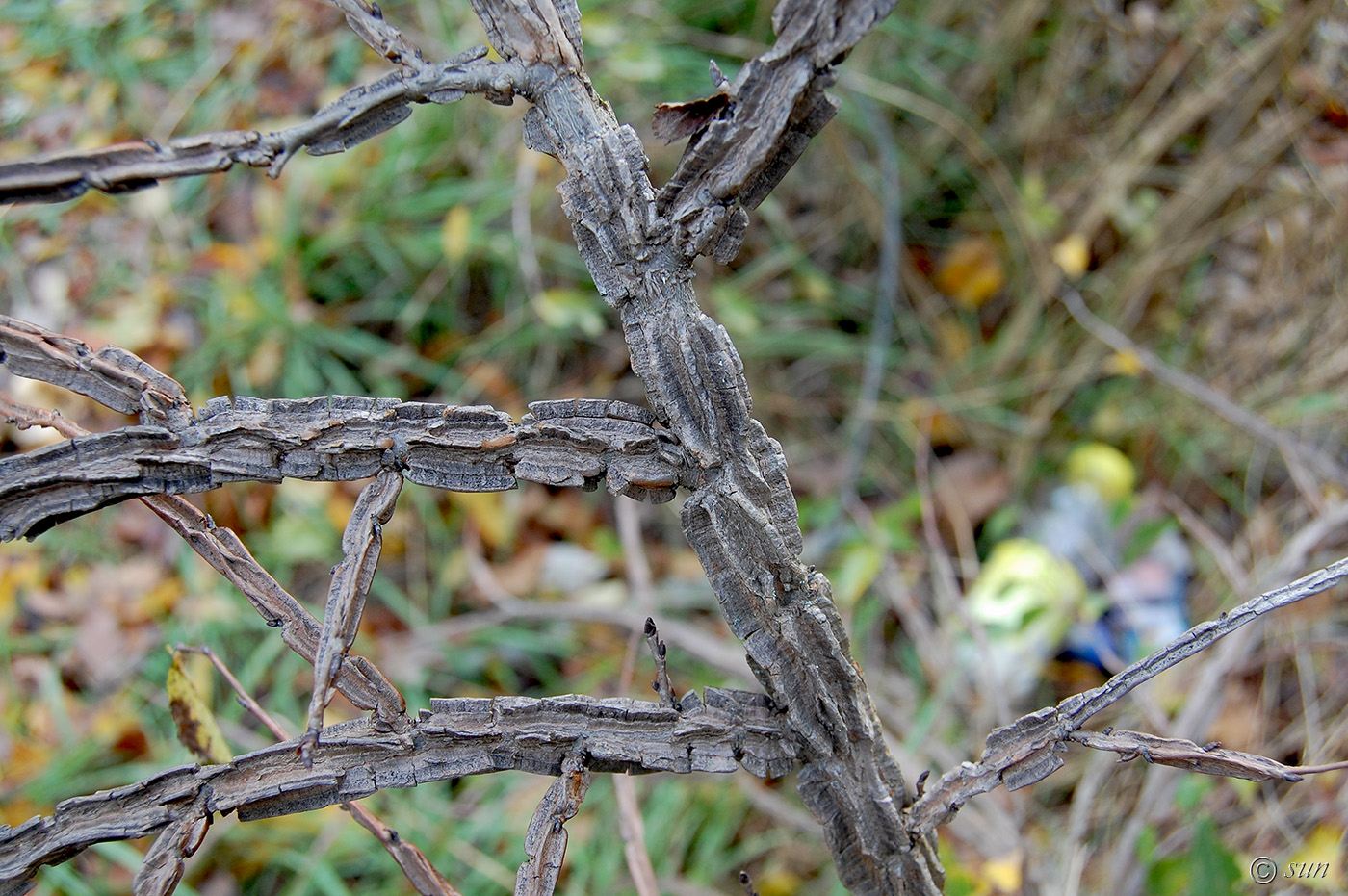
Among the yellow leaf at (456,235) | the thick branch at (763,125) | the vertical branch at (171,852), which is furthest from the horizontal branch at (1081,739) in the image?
the yellow leaf at (456,235)

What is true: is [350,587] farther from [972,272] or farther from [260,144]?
[972,272]

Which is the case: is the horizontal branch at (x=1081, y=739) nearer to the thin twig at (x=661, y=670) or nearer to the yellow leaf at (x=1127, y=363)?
the thin twig at (x=661, y=670)

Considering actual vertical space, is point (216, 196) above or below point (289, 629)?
above

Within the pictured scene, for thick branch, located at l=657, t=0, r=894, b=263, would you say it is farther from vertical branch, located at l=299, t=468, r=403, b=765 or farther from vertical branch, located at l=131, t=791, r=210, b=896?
vertical branch, located at l=131, t=791, r=210, b=896

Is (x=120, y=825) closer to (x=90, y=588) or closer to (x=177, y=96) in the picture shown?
(x=90, y=588)

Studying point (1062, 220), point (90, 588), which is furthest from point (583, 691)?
point (1062, 220)

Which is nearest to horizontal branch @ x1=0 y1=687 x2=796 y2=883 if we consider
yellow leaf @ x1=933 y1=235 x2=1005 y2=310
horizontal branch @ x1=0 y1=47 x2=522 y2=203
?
horizontal branch @ x1=0 y1=47 x2=522 y2=203
